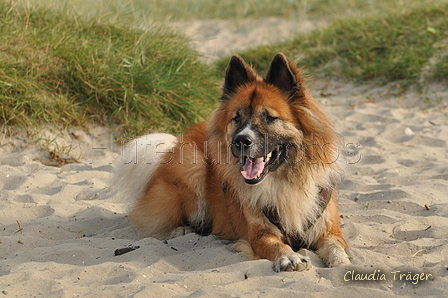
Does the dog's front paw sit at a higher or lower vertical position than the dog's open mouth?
lower

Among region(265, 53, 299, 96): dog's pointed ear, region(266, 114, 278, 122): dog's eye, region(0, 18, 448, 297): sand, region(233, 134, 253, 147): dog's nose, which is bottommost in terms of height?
region(0, 18, 448, 297): sand

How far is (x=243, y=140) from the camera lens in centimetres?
378

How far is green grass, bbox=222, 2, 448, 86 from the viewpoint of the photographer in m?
8.48

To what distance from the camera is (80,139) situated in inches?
262

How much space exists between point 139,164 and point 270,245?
1868 millimetres

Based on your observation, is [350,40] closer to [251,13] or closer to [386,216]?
[251,13]

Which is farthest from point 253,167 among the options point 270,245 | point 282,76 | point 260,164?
point 282,76

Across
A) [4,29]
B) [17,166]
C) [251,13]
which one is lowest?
[17,166]

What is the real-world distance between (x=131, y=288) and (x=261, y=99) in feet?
5.68

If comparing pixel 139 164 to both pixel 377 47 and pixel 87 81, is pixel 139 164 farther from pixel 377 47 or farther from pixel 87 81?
pixel 377 47

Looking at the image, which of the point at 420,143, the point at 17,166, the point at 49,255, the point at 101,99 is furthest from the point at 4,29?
the point at 420,143

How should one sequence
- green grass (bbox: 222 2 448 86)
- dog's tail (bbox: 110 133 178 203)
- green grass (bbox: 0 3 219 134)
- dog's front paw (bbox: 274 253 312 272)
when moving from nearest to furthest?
1. dog's front paw (bbox: 274 253 312 272)
2. dog's tail (bbox: 110 133 178 203)
3. green grass (bbox: 0 3 219 134)
4. green grass (bbox: 222 2 448 86)

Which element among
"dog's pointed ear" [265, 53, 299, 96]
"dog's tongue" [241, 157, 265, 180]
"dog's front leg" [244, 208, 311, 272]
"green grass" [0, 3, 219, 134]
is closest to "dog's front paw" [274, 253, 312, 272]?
"dog's front leg" [244, 208, 311, 272]

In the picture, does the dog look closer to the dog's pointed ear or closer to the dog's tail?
the dog's pointed ear
